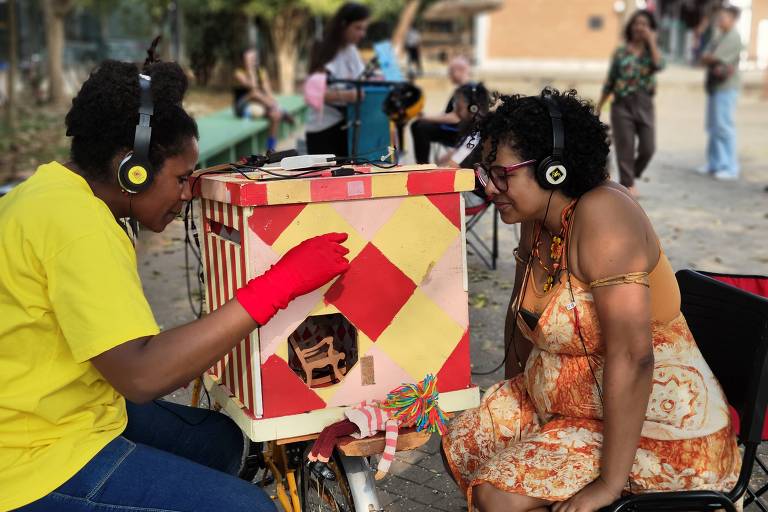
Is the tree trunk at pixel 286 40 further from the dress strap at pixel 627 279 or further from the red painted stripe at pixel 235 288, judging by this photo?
the dress strap at pixel 627 279

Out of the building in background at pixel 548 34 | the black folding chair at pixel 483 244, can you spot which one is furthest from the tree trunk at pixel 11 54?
the building in background at pixel 548 34

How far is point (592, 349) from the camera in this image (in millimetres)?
2438

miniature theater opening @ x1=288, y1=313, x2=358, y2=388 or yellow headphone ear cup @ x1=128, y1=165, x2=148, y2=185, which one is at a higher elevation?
yellow headphone ear cup @ x1=128, y1=165, x2=148, y2=185

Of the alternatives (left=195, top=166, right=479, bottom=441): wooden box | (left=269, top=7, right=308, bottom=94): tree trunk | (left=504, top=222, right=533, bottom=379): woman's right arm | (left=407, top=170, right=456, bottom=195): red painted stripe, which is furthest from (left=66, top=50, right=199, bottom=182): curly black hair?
(left=269, top=7, right=308, bottom=94): tree trunk

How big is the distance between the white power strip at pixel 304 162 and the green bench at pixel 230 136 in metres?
5.98

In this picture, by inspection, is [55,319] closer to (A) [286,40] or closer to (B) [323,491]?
(B) [323,491]

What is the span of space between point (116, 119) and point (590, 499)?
1.42m

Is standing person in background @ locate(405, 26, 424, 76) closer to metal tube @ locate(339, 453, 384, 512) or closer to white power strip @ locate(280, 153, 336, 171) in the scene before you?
white power strip @ locate(280, 153, 336, 171)

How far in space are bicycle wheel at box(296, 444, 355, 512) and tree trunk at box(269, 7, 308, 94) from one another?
72.0ft

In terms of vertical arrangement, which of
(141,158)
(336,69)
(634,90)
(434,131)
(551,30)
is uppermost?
(551,30)

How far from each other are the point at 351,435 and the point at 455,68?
799 cm

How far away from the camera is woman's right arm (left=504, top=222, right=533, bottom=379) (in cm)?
285

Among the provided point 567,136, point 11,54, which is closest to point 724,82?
point 11,54

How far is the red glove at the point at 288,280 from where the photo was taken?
2086 millimetres
